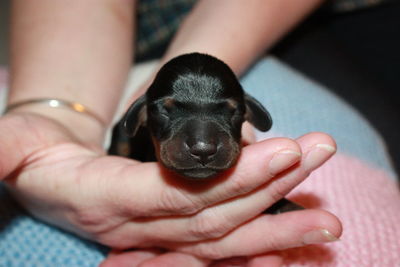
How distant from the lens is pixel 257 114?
160 centimetres

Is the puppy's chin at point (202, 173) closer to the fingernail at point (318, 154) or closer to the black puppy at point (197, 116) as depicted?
the black puppy at point (197, 116)

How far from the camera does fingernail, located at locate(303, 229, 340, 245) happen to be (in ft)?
4.03

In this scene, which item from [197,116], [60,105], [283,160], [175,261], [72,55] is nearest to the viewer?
[283,160]

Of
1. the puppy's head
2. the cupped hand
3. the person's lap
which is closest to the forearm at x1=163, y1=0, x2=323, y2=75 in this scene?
the person's lap

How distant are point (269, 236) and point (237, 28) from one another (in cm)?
93

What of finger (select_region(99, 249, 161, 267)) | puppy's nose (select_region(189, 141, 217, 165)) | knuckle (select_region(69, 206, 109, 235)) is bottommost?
finger (select_region(99, 249, 161, 267))

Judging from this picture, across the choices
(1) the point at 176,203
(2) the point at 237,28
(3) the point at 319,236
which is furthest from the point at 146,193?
(2) the point at 237,28

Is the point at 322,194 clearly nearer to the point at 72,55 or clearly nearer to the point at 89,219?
the point at 89,219

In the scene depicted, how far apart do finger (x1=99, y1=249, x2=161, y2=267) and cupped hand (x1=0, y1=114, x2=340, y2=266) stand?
0.09 feet

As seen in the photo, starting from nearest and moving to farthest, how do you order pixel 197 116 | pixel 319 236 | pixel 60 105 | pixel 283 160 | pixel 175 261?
pixel 283 160 < pixel 319 236 < pixel 197 116 < pixel 175 261 < pixel 60 105

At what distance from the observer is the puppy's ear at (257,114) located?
1580 millimetres

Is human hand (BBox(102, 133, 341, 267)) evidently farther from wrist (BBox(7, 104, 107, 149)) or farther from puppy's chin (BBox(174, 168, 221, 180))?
wrist (BBox(7, 104, 107, 149))

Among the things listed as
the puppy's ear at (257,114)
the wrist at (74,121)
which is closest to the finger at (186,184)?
the puppy's ear at (257,114)

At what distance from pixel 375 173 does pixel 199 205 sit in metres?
0.88
